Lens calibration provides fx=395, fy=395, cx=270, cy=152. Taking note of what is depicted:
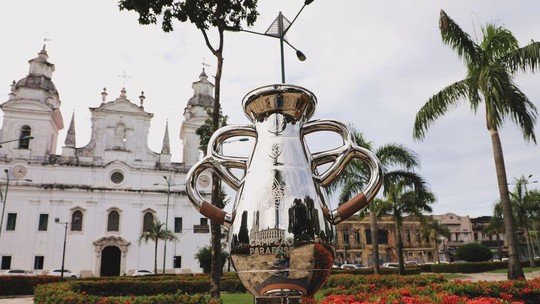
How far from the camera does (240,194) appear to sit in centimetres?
206

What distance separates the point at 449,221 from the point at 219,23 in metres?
55.1

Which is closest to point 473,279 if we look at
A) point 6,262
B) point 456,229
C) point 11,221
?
point 6,262

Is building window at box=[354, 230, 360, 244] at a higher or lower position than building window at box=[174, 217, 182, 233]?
lower

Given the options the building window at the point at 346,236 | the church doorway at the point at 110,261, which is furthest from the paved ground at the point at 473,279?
the building window at the point at 346,236

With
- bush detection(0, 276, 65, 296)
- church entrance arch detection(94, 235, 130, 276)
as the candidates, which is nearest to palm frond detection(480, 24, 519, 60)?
bush detection(0, 276, 65, 296)

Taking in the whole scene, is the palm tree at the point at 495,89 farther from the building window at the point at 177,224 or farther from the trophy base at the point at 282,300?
the building window at the point at 177,224

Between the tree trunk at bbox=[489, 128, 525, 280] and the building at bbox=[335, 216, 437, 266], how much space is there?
32592mm

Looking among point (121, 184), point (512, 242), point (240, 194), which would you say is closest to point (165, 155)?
point (121, 184)

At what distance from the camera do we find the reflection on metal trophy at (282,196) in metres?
1.83

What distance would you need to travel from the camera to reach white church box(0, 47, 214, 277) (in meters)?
29.4

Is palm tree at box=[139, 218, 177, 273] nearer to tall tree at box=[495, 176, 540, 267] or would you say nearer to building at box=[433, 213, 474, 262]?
tall tree at box=[495, 176, 540, 267]

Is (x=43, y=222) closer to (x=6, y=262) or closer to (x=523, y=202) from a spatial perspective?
(x=6, y=262)

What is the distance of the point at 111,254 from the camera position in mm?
30656

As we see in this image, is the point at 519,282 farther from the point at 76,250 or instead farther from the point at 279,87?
the point at 76,250
